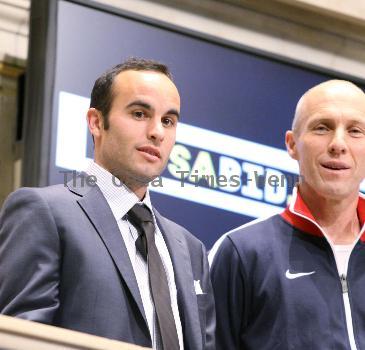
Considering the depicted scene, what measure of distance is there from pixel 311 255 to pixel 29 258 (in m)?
0.98

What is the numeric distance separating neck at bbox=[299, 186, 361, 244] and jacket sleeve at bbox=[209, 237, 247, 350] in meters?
0.29

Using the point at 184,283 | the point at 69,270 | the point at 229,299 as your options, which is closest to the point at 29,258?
the point at 69,270

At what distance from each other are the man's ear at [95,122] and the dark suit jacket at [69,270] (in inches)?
10.3

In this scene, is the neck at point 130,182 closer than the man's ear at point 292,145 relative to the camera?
Yes

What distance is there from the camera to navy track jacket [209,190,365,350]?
3.58 meters

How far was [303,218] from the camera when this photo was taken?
3.78 metres

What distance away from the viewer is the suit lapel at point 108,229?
10.3 feet

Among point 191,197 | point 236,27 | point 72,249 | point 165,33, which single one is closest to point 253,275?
point 72,249

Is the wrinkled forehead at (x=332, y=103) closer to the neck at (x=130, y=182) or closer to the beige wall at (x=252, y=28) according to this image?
the neck at (x=130, y=182)

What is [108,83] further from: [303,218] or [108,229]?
[303,218]

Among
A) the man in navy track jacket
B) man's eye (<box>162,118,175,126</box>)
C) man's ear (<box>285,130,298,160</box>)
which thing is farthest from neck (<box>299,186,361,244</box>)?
man's eye (<box>162,118,175,126</box>)

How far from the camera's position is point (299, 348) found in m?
3.55

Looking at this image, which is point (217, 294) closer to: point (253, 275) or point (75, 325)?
point (253, 275)

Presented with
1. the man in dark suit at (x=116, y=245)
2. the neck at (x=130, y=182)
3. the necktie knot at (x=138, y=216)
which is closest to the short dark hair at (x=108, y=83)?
the man in dark suit at (x=116, y=245)
